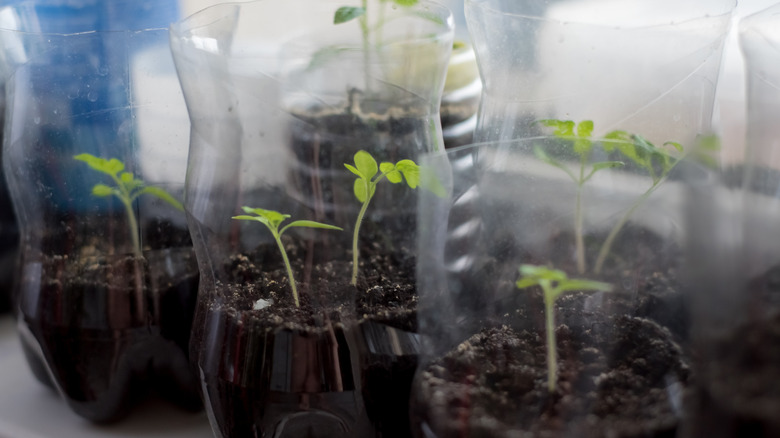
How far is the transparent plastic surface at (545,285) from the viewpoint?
48cm

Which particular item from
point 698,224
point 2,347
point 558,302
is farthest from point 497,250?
point 2,347

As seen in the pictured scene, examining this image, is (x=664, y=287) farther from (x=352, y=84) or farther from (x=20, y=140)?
(x=20, y=140)

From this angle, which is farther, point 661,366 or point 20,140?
point 20,140

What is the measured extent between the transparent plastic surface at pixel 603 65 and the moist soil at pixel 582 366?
6.0 inches

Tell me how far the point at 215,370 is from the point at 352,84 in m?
0.28

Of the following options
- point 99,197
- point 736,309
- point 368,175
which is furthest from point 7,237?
point 736,309

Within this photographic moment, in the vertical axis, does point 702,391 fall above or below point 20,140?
below

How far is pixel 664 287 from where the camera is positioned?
54 cm

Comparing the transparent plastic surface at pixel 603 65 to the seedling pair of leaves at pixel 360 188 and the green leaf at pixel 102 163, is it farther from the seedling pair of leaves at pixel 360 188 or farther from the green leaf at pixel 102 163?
the green leaf at pixel 102 163

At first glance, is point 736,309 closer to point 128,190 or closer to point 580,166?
point 580,166

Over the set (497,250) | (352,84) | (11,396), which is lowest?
(11,396)

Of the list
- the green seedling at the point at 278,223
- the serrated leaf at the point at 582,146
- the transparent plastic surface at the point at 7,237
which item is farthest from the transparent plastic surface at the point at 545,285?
the transparent plastic surface at the point at 7,237

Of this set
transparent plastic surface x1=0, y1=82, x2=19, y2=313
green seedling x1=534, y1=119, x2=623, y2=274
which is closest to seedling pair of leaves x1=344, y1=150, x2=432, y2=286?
green seedling x1=534, y1=119, x2=623, y2=274

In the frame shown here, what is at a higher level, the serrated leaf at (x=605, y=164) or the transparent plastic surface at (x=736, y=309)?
the serrated leaf at (x=605, y=164)
